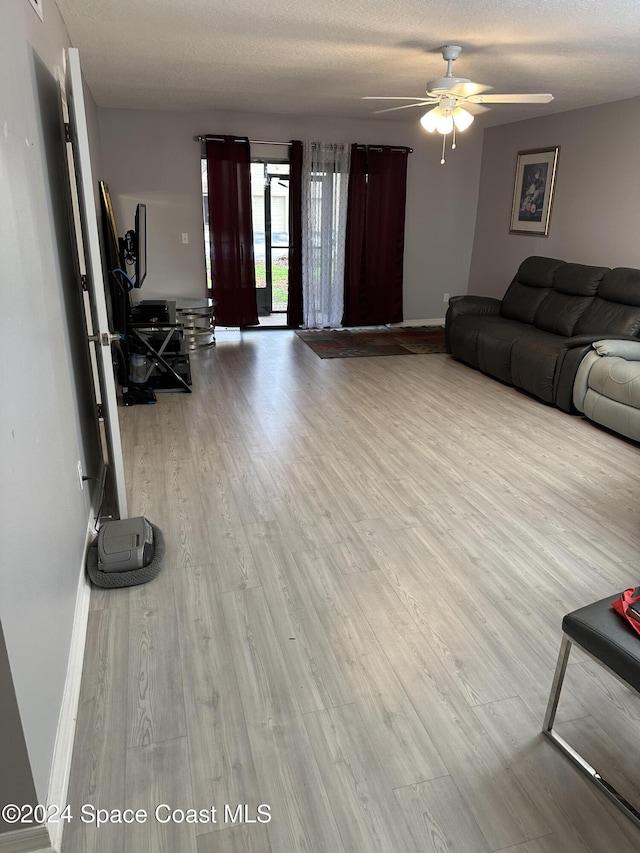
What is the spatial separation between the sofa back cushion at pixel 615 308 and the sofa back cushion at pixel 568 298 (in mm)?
71

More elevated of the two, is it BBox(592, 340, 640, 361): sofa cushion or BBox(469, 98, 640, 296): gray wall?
BBox(469, 98, 640, 296): gray wall

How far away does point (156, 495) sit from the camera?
319cm

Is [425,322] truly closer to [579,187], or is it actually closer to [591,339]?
[579,187]

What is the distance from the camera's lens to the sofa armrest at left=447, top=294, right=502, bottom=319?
6211mm

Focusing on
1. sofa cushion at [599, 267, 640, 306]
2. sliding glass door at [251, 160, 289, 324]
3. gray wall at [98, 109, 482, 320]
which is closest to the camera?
sofa cushion at [599, 267, 640, 306]

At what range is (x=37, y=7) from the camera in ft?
7.38

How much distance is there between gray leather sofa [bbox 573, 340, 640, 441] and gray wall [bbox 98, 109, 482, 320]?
3.72 meters

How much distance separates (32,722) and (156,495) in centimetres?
186

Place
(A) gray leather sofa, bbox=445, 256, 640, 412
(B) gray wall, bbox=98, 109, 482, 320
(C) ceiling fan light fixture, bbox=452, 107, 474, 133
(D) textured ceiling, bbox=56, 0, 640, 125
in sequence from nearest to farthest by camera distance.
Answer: (D) textured ceiling, bbox=56, 0, 640, 125 < (C) ceiling fan light fixture, bbox=452, 107, 474, 133 < (A) gray leather sofa, bbox=445, 256, 640, 412 < (B) gray wall, bbox=98, 109, 482, 320

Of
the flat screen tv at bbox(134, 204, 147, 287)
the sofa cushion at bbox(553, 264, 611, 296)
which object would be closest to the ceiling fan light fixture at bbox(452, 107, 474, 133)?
the sofa cushion at bbox(553, 264, 611, 296)

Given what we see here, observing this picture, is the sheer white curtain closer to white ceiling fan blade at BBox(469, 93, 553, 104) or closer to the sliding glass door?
the sliding glass door

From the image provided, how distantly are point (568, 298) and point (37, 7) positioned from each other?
15.4ft

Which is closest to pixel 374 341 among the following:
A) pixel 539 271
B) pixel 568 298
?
Result: pixel 539 271

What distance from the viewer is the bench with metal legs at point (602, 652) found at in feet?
4.92
